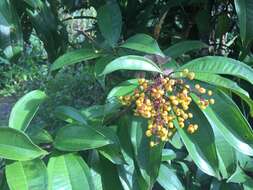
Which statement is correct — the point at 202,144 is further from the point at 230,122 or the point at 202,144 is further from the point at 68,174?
the point at 68,174

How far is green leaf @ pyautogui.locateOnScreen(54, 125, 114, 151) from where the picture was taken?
78 cm

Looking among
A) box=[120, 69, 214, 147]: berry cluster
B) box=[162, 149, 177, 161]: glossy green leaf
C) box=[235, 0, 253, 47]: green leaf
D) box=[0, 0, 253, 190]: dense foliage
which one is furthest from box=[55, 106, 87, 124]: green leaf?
box=[235, 0, 253, 47]: green leaf

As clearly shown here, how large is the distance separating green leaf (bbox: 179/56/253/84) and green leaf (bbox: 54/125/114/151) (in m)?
0.17

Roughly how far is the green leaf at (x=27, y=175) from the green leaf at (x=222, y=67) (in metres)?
0.28

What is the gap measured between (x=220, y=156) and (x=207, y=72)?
15 cm

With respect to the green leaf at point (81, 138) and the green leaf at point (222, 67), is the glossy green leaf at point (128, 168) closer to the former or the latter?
the green leaf at point (81, 138)

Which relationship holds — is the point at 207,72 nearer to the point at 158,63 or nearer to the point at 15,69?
the point at 158,63

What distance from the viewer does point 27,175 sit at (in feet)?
2.48

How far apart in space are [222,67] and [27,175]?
0.36 m

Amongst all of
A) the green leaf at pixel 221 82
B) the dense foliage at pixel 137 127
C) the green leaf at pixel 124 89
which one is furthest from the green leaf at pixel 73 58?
the green leaf at pixel 221 82

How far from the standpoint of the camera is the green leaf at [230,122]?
2.62 feet

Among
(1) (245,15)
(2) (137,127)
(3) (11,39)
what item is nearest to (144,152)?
(2) (137,127)

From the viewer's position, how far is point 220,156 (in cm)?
86

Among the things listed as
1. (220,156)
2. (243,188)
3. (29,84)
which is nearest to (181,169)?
(243,188)
